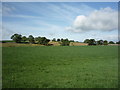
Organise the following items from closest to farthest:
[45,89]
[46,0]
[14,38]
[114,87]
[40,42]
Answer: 1. [45,89]
2. [114,87]
3. [46,0]
4. [14,38]
5. [40,42]

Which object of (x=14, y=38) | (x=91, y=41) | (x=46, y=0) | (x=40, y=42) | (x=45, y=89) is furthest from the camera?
(x=91, y=41)

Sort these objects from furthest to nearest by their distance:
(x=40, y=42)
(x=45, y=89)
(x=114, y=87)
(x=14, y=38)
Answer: (x=40, y=42)
(x=14, y=38)
(x=114, y=87)
(x=45, y=89)

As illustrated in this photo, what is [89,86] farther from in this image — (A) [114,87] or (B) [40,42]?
(B) [40,42]

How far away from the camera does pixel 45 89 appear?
5703 mm

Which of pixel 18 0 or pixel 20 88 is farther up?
pixel 18 0

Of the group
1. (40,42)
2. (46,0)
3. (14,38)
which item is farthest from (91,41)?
(46,0)

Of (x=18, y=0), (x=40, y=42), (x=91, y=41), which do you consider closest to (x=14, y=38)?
(x=40, y=42)

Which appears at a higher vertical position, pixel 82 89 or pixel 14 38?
pixel 14 38

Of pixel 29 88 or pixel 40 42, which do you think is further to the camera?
pixel 40 42

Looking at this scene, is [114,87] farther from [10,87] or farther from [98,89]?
[10,87]

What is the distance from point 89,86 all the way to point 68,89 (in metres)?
1.25

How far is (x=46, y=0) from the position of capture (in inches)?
321

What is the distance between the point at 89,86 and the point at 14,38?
350 ft

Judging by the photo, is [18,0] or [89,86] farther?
[18,0]
